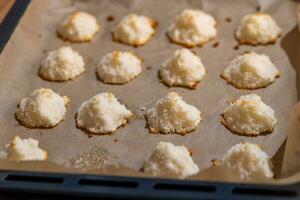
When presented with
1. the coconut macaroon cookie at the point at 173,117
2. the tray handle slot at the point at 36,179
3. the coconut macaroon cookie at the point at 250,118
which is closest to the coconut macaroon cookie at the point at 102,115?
the coconut macaroon cookie at the point at 173,117

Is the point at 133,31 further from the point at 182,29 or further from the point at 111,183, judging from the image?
the point at 111,183

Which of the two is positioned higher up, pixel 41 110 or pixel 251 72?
pixel 251 72

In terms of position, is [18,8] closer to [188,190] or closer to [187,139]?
[187,139]

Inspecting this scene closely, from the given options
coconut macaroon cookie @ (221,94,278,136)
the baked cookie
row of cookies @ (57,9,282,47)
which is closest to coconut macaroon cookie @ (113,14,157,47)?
row of cookies @ (57,9,282,47)

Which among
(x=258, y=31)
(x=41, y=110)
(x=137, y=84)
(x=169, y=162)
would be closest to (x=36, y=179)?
(x=169, y=162)

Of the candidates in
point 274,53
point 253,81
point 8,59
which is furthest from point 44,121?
point 274,53

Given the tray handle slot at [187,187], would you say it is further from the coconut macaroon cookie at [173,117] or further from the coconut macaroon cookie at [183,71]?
the coconut macaroon cookie at [183,71]

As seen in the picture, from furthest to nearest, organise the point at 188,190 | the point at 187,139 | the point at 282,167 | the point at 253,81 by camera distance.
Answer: the point at 253,81 → the point at 187,139 → the point at 282,167 → the point at 188,190

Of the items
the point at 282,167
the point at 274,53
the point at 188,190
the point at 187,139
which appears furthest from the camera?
the point at 274,53
